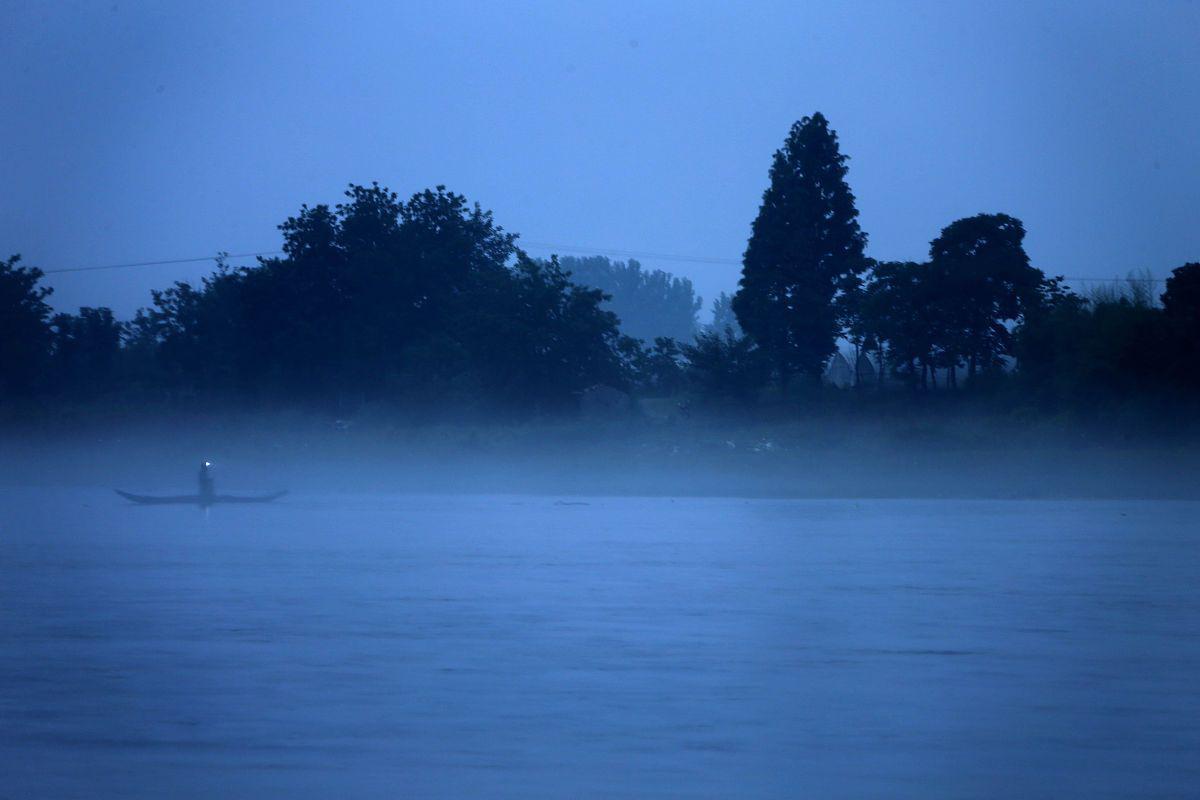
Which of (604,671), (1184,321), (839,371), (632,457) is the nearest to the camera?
(604,671)

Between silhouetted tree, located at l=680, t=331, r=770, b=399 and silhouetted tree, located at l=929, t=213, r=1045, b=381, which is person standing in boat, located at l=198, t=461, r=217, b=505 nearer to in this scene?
silhouetted tree, located at l=680, t=331, r=770, b=399

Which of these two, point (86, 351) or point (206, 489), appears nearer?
point (206, 489)

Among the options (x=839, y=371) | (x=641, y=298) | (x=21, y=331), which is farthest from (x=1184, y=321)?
(x=641, y=298)

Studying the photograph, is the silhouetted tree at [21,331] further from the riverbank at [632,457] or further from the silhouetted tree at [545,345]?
A: the silhouetted tree at [545,345]

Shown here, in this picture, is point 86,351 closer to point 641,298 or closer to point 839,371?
point 839,371

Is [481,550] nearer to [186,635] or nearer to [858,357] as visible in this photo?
[186,635]

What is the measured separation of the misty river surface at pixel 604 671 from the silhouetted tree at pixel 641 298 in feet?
362

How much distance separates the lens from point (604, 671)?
920cm

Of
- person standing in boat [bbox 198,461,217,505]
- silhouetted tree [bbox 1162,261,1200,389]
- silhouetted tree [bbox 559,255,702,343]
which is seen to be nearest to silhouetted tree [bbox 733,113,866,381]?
silhouetted tree [bbox 1162,261,1200,389]

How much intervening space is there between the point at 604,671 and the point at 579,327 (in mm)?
34311

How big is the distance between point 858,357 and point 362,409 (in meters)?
18.2

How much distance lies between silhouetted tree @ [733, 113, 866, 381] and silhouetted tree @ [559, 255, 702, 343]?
81.7 m

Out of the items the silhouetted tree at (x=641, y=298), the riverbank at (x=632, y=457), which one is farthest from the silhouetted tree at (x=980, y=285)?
the silhouetted tree at (x=641, y=298)

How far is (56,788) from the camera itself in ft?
20.3
